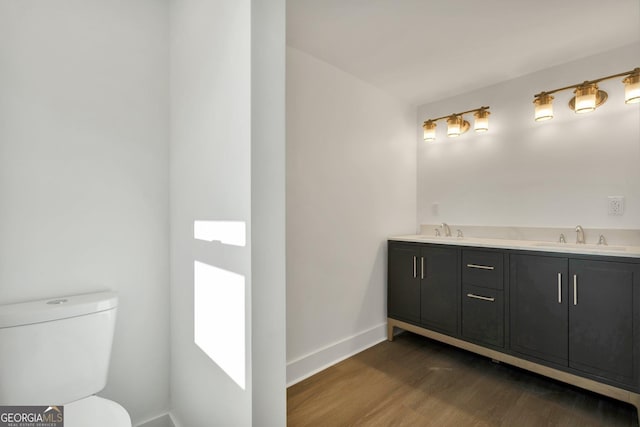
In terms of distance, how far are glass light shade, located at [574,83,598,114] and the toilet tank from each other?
292 cm

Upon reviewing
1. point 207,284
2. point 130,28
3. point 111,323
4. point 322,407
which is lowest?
point 322,407

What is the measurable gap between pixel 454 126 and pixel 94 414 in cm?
297

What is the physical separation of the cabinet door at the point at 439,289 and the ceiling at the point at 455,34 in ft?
4.67

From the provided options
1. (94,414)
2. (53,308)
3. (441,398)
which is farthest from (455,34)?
(94,414)

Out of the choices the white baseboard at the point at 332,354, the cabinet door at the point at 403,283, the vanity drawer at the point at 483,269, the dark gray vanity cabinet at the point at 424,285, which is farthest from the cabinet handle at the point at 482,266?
the white baseboard at the point at 332,354

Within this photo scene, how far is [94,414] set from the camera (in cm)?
108

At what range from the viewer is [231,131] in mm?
1120

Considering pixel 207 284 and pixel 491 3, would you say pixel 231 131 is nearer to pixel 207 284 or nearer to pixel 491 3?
pixel 207 284

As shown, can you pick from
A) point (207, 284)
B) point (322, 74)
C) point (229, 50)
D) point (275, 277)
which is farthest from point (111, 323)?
point (322, 74)

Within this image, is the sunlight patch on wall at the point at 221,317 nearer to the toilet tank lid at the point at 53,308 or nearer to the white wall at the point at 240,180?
the white wall at the point at 240,180

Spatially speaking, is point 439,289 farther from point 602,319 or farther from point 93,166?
point 93,166

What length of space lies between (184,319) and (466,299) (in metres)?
1.90

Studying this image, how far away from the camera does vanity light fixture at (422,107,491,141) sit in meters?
2.58

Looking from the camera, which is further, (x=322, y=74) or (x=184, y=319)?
(x=322, y=74)
